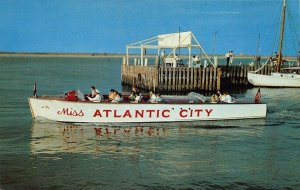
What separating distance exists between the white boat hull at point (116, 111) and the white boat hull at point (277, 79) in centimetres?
2862

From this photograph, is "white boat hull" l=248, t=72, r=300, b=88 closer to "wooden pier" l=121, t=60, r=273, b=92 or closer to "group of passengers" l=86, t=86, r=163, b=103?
"wooden pier" l=121, t=60, r=273, b=92

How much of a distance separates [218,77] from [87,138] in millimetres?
24101

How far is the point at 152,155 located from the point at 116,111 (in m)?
6.22

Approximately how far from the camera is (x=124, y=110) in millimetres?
23203

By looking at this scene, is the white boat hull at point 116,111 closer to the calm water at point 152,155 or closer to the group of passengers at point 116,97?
the group of passengers at point 116,97

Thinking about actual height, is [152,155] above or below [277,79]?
below

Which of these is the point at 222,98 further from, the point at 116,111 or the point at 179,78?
the point at 179,78

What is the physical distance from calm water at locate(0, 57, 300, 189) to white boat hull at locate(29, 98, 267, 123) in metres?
0.48

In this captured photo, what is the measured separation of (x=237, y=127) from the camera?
23969 millimetres

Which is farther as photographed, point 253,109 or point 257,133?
point 253,109

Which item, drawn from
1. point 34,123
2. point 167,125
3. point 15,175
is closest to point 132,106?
point 167,125

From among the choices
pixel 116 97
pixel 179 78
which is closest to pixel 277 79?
pixel 179 78

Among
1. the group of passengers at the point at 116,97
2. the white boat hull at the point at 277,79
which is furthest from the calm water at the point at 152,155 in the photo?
the white boat hull at the point at 277,79

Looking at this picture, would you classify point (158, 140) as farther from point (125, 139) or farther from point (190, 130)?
point (190, 130)
